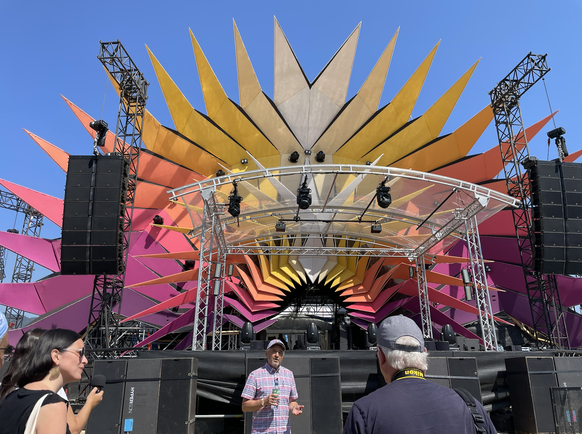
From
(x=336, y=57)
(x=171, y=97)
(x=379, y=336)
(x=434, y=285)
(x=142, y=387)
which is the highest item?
(x=336, y=57)

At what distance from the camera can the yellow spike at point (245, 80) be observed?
17250mm

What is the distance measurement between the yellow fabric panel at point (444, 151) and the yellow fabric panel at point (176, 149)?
8111 mm

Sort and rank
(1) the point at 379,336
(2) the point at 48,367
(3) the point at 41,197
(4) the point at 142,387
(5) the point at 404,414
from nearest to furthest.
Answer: (5) the point at 404,414 → (1) the point at 379,336 → (2) the point at 48,367 → (4) the point at 142,387 → (3) the point at 41,197

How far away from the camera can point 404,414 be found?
1.55 meters

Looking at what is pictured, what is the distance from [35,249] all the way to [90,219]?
7541 mm

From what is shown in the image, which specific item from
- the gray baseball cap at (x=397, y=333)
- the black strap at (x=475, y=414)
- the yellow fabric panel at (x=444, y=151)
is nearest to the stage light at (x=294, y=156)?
the yellow fabric panel at (x=444, y=151)

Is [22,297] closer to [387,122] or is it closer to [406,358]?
[387,122]

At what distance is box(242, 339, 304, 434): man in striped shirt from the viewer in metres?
3.91

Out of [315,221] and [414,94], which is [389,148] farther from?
[315,221]

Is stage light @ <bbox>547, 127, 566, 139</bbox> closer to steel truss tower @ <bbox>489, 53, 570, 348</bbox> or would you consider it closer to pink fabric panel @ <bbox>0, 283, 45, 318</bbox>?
steel truss tower @ <bbox>489, 53, 570, 348</bbox>

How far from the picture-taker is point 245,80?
17.7m

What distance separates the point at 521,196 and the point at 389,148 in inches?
225

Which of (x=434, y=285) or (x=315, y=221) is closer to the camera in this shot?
(x=315, y=221)

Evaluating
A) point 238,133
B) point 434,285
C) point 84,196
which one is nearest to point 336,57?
point 238,133
